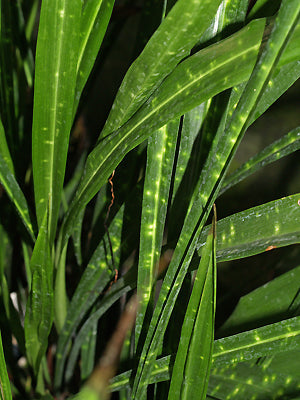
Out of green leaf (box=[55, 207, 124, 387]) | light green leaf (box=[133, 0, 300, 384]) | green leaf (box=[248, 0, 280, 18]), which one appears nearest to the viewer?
light green leaf (box=[133, 0, 300, 384])

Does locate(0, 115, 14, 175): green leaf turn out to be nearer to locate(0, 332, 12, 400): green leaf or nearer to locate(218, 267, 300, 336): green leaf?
locate(0, 332, 12, 400): green leaf

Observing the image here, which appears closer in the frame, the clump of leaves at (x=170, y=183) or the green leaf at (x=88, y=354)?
the clump of leaves at (x=170, y=183)

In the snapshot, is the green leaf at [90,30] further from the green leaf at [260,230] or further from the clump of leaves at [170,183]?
the green leaf at [260,230]

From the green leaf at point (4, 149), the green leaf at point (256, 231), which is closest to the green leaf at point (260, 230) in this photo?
the green leaf at point (256, 231)

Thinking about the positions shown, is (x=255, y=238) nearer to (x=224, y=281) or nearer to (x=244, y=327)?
(x=244, y=327)

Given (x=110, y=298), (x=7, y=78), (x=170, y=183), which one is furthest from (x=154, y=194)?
(x=7, y=78)

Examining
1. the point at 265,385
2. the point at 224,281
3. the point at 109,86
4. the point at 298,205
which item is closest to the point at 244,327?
the point at 265,385

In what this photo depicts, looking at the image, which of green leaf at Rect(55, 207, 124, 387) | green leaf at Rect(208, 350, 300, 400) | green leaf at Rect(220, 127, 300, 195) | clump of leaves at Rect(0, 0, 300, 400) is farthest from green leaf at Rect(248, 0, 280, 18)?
green leaf at Rect(208, 350, 300, 400)
